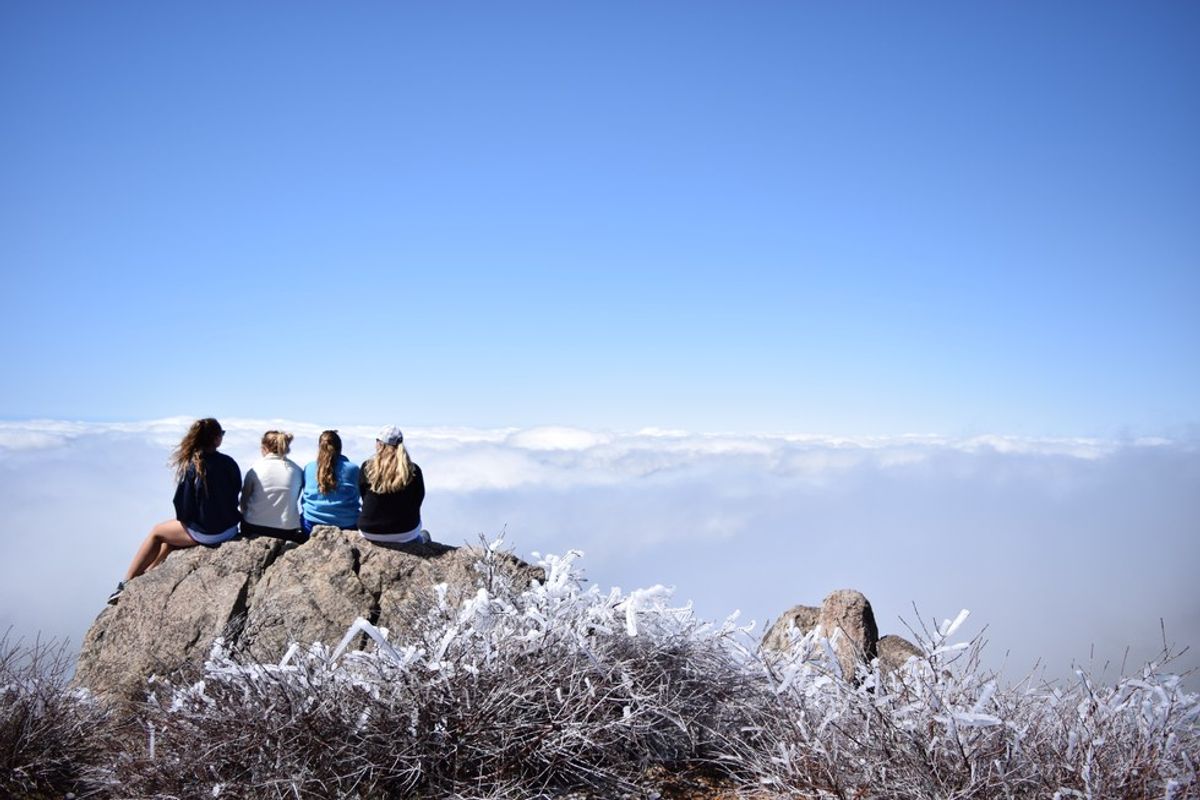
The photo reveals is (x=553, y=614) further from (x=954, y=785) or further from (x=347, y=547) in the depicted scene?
(x=347, y=547)

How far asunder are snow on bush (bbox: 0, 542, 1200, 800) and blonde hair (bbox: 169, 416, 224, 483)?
4.05 meters

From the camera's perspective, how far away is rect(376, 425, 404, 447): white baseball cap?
28.5ft

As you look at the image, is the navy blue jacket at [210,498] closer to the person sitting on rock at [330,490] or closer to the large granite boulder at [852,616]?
the person sitting on rock at [330,490]

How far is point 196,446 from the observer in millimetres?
9148

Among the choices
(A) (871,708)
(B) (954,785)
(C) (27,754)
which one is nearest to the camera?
(B) (954,785)

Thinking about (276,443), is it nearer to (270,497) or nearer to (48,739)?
(270,497)

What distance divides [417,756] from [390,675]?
0.44 metres

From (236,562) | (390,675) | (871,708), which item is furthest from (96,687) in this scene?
(871,708)

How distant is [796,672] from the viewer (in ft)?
17.9

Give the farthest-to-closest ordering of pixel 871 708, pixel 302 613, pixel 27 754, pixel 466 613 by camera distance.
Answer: pixel 302 613 → pixel 27 754 → pixel 466 613 → pixel 871 708

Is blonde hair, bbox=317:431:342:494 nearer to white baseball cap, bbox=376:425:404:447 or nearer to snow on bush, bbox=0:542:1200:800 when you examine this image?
white baseball cap, bbox=376:425:404:447

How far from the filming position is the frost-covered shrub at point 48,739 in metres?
5.74

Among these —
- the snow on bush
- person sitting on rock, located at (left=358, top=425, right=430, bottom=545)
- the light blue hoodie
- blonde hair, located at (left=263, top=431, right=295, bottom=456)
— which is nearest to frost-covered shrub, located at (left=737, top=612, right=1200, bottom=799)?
the snow on bush

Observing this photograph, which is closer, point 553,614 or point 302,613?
point 553,614
